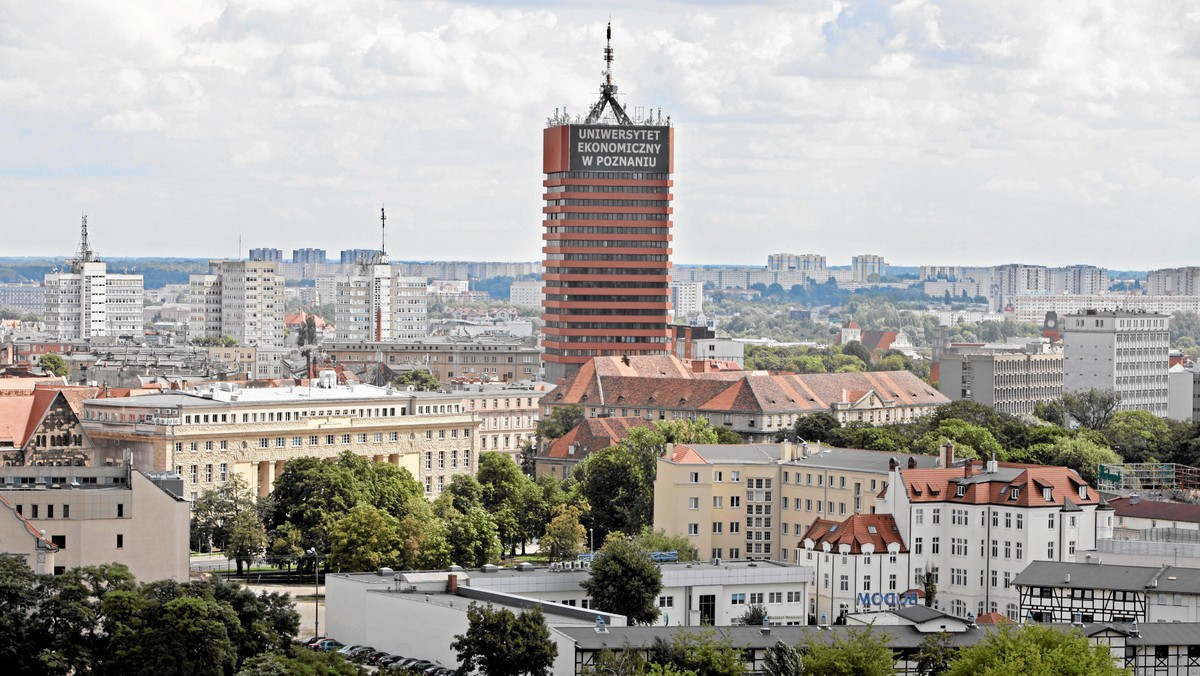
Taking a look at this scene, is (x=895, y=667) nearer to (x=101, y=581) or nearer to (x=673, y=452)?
(x=101, y=581)

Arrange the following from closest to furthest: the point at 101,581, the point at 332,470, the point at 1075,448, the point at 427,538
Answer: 1. the point at 101,581
2. the point at 427,538
3. the point at 332,470
4. the point at 1075,448

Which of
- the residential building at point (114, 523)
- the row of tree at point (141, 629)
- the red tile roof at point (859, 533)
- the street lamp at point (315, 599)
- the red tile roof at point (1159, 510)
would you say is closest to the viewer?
the row of tree at point (141, 629)

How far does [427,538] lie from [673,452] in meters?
23.2

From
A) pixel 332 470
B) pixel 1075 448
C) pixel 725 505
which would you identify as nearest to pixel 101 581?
pixel 332 470

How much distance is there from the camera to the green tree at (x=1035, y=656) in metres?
83.2

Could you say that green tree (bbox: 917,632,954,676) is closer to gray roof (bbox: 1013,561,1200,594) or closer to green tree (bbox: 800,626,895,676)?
green tree (bbox: 800,626,895,676)

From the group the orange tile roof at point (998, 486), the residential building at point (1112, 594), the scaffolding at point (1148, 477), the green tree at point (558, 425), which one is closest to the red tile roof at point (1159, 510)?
the orange tile roof at point (998, 486)

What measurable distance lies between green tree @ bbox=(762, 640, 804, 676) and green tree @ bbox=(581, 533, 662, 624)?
55.3 feet

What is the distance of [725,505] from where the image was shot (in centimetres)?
14112

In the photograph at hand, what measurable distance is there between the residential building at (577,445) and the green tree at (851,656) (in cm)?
8527

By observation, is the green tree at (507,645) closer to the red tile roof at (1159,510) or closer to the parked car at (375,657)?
the parked car at (375,657)

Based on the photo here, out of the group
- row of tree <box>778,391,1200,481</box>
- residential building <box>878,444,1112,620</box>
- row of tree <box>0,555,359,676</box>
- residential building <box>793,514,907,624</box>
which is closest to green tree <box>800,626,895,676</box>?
row of tree <box>0,555,359,676</box>

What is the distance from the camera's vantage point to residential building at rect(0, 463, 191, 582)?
113562mm

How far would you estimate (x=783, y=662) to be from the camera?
8712 cm
